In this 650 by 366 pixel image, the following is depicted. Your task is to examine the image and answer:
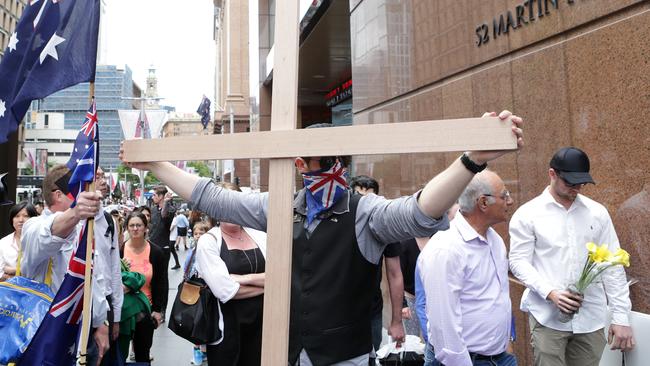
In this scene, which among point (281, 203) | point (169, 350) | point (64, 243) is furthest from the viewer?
point (169, 350)

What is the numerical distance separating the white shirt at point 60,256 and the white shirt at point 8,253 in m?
1.19

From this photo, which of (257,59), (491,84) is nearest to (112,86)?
(257,59)

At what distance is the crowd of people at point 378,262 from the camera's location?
2285mm

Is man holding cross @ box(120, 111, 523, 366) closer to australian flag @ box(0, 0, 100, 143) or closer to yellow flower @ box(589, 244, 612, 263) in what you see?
australian flag @ box(0, 0, 100, 143)

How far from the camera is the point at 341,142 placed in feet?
6.28

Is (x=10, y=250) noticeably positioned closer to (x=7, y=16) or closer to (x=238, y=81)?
(x=238, y=81)

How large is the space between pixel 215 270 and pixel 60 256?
101 centimetres

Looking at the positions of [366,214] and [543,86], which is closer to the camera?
[366,214]

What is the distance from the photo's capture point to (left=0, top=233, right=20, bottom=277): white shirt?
449cm

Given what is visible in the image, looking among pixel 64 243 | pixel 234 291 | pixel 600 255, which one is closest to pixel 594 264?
pixel 600 255

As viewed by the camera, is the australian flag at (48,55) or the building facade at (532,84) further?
the building facade at (532,84)

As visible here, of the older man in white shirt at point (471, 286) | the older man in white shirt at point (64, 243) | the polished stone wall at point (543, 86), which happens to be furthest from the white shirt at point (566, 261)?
the older man in white shirt at point (64, 243)

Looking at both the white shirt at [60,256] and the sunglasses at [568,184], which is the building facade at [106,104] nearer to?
the white shirt at [60,256]

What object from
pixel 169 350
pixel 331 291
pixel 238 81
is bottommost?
pixel 169 350
